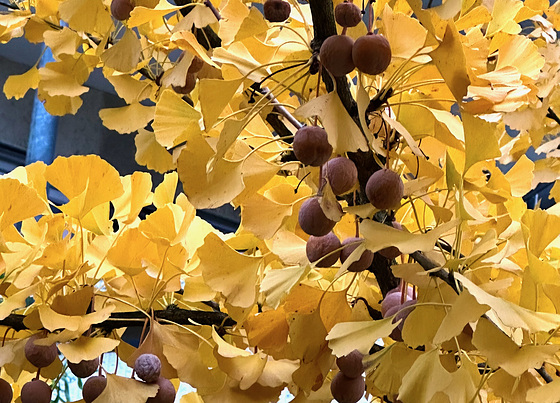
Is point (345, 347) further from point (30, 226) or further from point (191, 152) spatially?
point (30, 226)

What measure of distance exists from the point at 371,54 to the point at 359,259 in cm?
10

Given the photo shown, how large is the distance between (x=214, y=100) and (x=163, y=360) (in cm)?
16

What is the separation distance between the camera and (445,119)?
374mm

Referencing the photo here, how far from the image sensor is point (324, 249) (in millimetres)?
352

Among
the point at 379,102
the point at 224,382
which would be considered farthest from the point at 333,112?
the point at 224,382

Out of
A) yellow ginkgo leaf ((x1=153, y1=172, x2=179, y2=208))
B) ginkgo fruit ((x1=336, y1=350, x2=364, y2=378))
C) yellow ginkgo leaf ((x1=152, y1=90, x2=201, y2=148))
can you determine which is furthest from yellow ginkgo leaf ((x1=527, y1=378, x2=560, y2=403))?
yellow ginkgo leaf ((x1=153, y1=172, x2=179, y2=208))

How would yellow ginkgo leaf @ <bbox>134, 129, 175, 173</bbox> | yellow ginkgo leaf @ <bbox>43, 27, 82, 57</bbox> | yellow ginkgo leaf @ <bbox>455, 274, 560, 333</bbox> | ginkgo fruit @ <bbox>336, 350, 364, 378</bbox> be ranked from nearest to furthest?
yellow ginkgo leaf @ <bbox>455, 274, 560, 333</bbox>
ginkgo fruit @ <bbox>336, 350, 364, 378</bbox>
yellow ginkgo leaf @ <bbox>43, 27, 82, 57</bbox>
yellow ginkgo leaf @ <bbox>134, 129, 175, 173</bbox>

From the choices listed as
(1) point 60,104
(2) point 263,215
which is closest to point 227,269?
(2) point 263,215

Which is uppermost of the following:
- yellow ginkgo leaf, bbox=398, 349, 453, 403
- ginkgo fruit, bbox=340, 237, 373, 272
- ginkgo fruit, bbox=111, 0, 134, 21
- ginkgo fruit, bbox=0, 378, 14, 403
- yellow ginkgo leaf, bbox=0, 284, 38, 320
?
ginkgo fruit, bbox=111, 0, 134, 21

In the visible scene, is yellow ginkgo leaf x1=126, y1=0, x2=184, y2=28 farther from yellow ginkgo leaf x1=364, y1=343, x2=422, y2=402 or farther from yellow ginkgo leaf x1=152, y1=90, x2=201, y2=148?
yellow ginkgo leaf x1=364, y1=343, x2=422, y2=402

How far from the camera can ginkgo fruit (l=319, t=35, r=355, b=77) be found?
1.02ft

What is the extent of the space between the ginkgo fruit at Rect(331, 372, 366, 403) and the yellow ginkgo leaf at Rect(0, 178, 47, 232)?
7.8 inches

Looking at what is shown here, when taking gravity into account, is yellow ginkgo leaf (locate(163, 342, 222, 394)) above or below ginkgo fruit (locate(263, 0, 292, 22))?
below

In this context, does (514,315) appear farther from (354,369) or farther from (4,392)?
(4,392)
